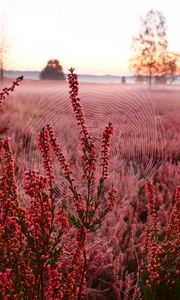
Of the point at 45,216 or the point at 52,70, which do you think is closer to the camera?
the point at 45,216

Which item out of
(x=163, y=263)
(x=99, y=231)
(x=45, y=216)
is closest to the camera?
(x=45, y=216)

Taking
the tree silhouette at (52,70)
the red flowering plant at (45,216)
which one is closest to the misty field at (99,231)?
the red flowering plant at (45,216)

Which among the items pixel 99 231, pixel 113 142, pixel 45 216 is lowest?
pixel 99 231

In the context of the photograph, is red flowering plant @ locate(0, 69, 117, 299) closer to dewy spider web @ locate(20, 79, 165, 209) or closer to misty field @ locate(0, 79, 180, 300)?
misty field @ locate(0, 79, 180, 300)

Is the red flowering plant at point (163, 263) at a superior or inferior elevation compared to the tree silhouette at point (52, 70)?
inferior

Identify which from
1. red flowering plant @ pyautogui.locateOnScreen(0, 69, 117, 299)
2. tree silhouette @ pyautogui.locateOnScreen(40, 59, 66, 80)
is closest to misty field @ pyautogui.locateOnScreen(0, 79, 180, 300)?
red flowering plant @ pyautogui.locateOnScreen(0, 69, 117, 299)

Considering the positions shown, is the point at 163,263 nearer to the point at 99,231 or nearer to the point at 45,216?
the point at 45,216

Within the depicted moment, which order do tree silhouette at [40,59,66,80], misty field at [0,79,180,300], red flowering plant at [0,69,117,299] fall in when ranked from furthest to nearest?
tree silhouette at [40,59,66,80]
misty field at [0,79,180,300]
red flowering plant at [0,69,117,299]

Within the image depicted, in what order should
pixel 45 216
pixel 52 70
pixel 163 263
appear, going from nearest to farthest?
1. pixel 45 216
2. pixel 163 263
3. pixel 52 70

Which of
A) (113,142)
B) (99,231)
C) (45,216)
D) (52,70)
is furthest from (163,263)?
(52,70)

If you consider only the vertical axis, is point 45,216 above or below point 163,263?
above

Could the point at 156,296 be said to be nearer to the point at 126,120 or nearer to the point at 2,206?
the point at 2,206

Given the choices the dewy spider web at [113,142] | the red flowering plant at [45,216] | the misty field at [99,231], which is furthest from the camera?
the dewy spider web at [113,142]

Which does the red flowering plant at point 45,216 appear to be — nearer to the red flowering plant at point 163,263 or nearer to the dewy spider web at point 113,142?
the red flowering plant at point 163,263
